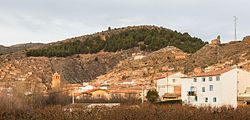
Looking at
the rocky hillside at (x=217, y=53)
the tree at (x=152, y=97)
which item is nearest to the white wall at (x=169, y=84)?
the tree at (x=152, y=97)

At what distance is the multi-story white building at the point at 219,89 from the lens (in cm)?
4900

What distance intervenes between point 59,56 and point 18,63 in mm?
21609

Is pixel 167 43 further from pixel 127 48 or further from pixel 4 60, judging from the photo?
pixel 4 60

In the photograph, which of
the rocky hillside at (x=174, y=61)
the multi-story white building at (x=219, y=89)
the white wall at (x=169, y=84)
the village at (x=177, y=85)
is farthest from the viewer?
the rocky hillside at (x=174, y=61)

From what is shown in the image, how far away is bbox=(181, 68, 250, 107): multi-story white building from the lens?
49.0 metres

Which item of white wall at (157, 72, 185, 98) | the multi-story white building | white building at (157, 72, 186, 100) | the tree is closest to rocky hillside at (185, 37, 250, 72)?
white wall at (157, 72, 185, 98)

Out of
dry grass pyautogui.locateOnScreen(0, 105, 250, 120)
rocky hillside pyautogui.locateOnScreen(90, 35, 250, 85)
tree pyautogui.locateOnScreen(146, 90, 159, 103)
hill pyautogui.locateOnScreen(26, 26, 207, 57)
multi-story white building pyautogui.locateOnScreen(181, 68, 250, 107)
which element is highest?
hill pyautogui.locateOnScreen(26, 26, 207, 57)

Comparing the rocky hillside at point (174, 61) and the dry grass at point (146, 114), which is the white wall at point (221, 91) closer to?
the dry grass at point (146, 114)

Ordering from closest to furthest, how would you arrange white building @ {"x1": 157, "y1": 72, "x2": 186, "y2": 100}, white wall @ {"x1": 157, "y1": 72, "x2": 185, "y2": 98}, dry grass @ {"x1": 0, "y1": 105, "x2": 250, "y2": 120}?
A: dry grass @ {"x1": 0, "y1": 105, "x2": 250, "y2": 120} < white building @ {"x1": 157, "y1": 72, "x2": 186, "y2": 100} < white wall @ {"x1": 157, "y1": 72, "x2": 185, "y2": 98}

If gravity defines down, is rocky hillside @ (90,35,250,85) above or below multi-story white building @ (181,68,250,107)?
above

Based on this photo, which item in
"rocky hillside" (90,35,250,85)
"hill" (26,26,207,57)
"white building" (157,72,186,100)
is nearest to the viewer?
"white building" (157,72,186,100)

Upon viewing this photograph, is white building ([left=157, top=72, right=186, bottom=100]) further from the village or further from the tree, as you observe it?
the tree

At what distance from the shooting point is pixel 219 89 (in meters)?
50.2

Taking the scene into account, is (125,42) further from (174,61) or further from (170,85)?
(170,85)
